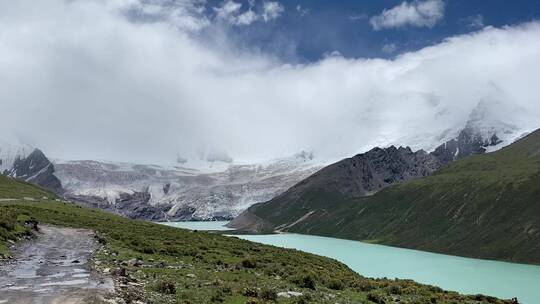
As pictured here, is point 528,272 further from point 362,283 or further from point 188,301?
point 188,301

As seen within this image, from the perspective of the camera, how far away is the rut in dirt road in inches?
1021

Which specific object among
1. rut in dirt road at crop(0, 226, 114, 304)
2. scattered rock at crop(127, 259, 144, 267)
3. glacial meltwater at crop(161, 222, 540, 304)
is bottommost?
glacial meltwater at crop(161, 222, 540, 304)

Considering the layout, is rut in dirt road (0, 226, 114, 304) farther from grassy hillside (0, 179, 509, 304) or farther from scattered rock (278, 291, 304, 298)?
scattered rock (278, 291, 304, 298)

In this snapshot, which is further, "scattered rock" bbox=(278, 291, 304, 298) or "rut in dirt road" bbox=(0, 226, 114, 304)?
"scattered rock" bbox=(278, 291, 304, 298)

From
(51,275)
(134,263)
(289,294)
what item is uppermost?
(134,263)

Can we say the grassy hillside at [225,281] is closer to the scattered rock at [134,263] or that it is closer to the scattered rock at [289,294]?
the scattered rock at [289,294]

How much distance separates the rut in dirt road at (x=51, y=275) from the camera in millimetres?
25938

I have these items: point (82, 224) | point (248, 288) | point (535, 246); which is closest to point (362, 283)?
point (248, 288)

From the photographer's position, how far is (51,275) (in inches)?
1331

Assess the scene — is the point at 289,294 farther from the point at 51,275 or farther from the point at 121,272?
the point at 51,275

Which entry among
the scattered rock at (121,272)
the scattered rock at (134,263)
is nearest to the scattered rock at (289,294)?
the scattered rock at (121,272)

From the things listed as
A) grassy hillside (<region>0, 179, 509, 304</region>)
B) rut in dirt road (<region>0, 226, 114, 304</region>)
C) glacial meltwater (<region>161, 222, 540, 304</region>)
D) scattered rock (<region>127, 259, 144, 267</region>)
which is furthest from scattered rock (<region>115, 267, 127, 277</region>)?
glacial meltwater (<region>161, 222, 540, 304</region>)

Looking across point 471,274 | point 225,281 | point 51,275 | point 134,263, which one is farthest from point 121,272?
point 471,274

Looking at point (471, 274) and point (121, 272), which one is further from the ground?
point (121, 272)
